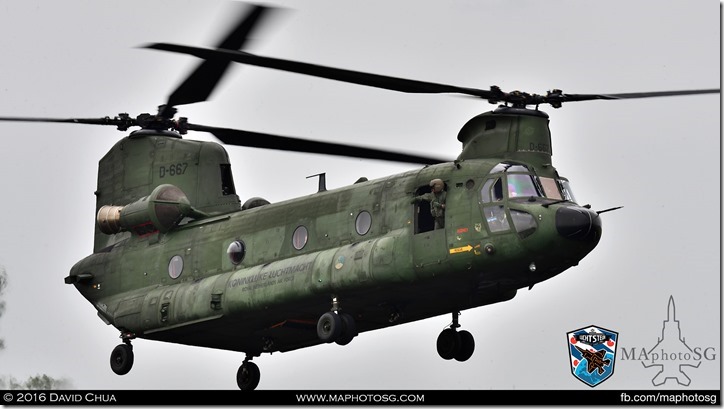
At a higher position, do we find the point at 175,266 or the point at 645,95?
the point at 645,95

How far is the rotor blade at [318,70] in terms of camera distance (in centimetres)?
2769

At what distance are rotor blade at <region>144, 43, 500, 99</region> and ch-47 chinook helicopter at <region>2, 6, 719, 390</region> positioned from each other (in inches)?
1.2

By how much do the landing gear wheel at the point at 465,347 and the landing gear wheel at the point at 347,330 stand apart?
2.46 meters

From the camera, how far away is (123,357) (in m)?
36.3

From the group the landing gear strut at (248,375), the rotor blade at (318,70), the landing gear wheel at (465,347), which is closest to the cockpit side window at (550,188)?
the rotor blade at (318,70)

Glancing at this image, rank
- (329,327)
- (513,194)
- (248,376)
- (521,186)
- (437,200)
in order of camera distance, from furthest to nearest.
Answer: (248,376) < (329,327) < (437,200) < (521,186) < (513,194)

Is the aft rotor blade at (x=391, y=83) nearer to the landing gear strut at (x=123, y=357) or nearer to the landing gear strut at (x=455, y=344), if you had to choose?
the landing gear strut at (x=455, y=344)

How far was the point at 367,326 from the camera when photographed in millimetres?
33375

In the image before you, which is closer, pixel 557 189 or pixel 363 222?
pixel 557 189

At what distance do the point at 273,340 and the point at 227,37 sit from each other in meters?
7.94

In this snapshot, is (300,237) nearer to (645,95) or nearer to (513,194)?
(513,194)

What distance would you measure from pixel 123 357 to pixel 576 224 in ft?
39.1

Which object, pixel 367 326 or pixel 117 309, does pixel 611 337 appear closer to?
pixel 367 326
